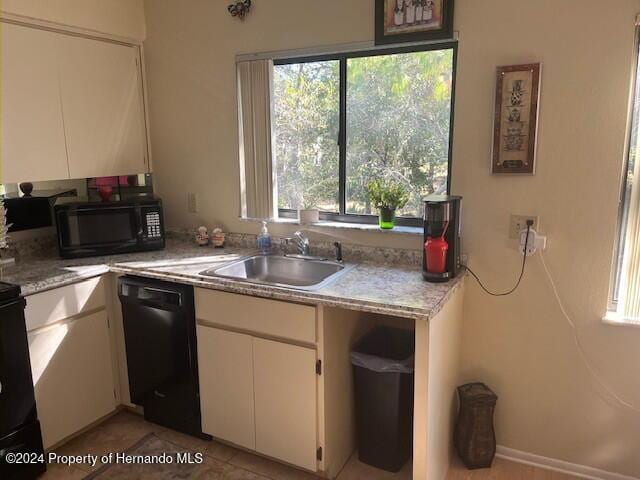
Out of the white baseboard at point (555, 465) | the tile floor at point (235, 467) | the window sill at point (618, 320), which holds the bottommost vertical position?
the tile floor at point (235, 467)

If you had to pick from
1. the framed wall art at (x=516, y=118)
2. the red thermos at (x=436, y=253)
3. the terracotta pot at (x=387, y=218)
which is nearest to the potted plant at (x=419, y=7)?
the framed wall art at (x=516, y=118)

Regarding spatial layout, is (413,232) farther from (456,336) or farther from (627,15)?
(627,15)

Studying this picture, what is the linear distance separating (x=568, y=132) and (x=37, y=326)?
2.50 meters

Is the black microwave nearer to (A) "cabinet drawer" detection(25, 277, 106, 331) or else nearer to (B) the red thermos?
(A) "cabinet drawer" detection(25, 277, 106, 331)

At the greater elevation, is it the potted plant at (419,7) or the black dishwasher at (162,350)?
the potted plant at (419,7)

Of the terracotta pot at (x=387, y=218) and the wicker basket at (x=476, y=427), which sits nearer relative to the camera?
the wicker basket at (x=476, y=427)

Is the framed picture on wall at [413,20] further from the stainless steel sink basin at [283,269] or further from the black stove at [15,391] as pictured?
the black stove at [15,391]

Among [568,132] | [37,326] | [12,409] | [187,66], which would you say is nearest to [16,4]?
[187,66]

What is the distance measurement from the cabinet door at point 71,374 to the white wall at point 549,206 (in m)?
1.47

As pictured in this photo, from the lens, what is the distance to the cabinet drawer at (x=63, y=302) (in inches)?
87.5

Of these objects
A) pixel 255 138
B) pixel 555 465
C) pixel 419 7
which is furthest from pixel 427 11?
pixel 555 465

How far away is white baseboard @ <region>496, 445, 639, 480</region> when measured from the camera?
220 cm

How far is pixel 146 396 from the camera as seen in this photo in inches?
103

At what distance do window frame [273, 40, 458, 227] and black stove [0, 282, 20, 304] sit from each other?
1.38 m
